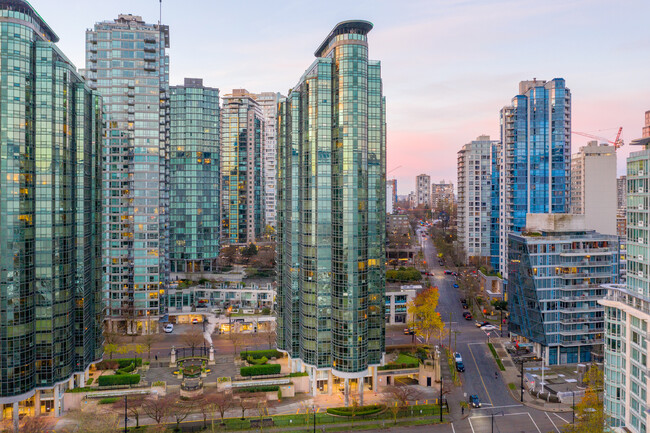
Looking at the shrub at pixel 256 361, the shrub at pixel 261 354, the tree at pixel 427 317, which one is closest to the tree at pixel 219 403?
the shrub at pixel 256 361

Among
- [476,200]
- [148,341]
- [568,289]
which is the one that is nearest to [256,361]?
[148,341]

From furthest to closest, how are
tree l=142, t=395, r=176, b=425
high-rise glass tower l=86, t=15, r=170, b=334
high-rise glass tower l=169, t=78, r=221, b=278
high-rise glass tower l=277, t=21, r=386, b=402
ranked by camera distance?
high-rise glass tower l=169, t=78, r=221, b=278, high-rise glass tower l=86, t=15, r=170, b=334, high-rise glass tower l=277, t=21, r=386, b=402, tree l=142, t=395, r=176, b=425

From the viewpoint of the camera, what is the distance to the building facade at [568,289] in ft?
268

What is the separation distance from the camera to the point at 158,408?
188 ft

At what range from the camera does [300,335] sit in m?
74.6

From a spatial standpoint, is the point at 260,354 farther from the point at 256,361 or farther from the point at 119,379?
the point at 119,379

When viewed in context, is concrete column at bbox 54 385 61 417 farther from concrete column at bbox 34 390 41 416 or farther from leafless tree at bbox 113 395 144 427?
leafless tree at bbox 113 395 144 427

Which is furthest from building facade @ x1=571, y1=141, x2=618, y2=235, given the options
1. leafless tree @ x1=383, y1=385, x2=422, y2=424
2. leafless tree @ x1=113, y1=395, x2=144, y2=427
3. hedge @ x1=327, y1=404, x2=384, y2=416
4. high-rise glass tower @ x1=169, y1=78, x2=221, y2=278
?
leafless tree @ x1=113, y1=395, x2=144, y2=427

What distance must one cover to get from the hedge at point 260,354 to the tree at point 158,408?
2247 centimetres

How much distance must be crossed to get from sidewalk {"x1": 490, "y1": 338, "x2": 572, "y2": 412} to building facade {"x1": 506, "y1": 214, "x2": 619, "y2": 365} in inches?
257

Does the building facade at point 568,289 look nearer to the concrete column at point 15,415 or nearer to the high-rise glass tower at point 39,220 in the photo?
the high-rise glass tower at point 39,220

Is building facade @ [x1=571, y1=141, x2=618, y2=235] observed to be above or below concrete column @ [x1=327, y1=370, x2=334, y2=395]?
above

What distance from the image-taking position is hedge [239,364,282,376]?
73375 millimetres

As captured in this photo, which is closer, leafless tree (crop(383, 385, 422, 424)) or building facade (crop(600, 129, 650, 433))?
building facade (crop(600, 129, 650, 433))
